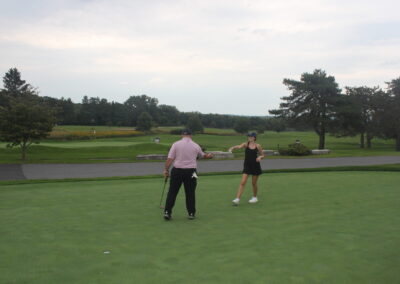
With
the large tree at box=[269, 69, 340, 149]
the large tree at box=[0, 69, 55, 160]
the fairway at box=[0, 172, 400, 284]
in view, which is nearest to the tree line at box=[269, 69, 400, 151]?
the large tree at box=[269, 69, 340, 149]

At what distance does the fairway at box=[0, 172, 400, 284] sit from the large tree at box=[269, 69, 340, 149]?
4439 centimetres

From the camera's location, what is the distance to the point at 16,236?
6.74 metres

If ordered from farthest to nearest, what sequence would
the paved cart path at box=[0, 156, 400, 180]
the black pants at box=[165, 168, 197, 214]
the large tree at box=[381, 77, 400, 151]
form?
the large tree at box=[381, 77, 400, 151]
the paved cart path at box=[0, 156, 400, 180]
the black pants at box=[165, 168, 197, 214]

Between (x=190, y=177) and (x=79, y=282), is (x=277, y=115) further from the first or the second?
(x=79, y=282)

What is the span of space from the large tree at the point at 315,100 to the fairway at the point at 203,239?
44387 mm

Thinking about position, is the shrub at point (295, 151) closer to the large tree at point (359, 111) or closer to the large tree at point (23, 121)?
the large tree at point (359, 111)

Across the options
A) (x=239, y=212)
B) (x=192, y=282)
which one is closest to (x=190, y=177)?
(x=239, y=212)

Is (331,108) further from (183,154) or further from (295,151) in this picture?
(183,154)

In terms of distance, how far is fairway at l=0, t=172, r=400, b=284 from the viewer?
16.3 feet

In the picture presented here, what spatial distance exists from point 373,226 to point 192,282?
4.42 metres

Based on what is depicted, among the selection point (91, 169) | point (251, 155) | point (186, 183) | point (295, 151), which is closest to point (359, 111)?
point (295, 151)

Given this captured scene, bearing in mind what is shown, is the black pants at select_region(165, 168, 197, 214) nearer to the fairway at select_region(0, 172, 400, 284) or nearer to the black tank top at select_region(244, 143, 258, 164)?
the fairway at select_region(0, 172, 400, 284)

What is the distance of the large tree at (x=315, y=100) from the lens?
54125 mm

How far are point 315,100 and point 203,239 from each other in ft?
168
